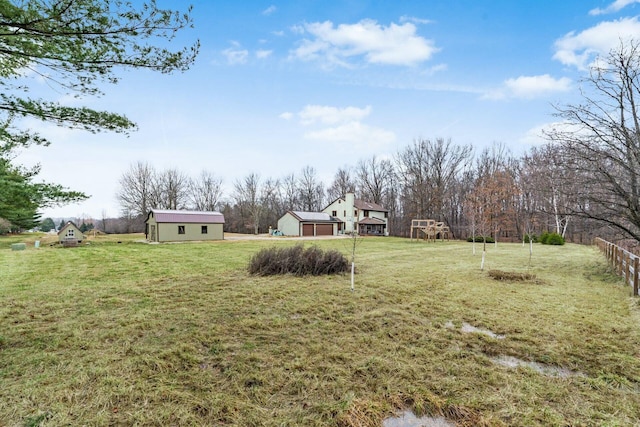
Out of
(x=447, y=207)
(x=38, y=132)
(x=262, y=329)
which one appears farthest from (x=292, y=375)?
(x=447, y=207)

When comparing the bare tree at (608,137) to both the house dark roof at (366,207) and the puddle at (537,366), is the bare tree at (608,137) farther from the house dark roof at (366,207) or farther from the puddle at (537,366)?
the house dark roof at (366,207)

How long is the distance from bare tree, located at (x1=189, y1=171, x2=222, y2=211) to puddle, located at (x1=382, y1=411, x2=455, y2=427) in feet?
159

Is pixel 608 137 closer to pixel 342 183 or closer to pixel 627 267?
pixel 627 267

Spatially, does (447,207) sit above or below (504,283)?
above

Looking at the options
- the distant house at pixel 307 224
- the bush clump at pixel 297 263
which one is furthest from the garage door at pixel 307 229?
the bush clump at pixel 297 263

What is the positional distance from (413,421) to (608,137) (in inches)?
387

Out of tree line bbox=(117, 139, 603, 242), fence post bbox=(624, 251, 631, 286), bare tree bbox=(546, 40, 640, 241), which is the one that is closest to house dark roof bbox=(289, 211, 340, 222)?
tree line bbox=(117, 139, 603, 242)

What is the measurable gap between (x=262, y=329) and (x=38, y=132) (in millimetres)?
4240

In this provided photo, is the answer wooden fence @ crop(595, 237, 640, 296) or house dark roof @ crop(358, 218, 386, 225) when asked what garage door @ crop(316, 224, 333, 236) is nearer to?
house dark roof @ crop(358, 218, 386, 225)

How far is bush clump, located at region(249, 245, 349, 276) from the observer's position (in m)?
9.05

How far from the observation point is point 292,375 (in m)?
3.11

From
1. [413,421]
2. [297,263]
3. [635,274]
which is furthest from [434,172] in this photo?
[413,421]

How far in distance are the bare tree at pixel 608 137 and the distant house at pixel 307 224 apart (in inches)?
1110

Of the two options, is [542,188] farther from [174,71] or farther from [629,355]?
[174,71]
